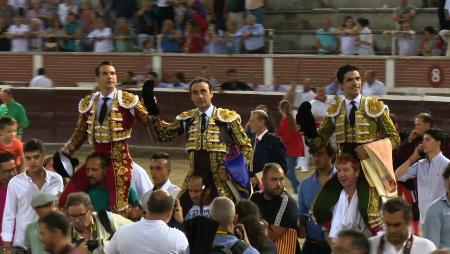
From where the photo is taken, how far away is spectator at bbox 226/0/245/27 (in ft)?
72.5

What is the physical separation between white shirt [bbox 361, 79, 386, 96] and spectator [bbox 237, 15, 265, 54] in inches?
101

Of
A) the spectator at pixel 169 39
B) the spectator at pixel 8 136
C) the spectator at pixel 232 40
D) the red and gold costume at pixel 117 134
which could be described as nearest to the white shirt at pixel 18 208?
the red and gold costume at pixel 117 134

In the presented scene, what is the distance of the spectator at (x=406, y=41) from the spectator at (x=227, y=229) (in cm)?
1248

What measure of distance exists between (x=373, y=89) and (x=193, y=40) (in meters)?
3.81

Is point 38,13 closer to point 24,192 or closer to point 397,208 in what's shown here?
point 24,192

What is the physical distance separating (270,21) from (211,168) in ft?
44.9

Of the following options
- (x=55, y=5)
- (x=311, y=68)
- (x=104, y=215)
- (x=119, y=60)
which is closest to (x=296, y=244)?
(x=104, y=215)

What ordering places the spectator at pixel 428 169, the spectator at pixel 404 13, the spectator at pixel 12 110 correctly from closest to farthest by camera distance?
the spectator at pixel 428 169 → the spectator at pixel 12 110 → the spectator at pixel 404 13

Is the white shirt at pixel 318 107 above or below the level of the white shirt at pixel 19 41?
below

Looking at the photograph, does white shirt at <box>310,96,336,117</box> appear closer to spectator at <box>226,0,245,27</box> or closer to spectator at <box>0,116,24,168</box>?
spectator at <box>226,0,245,27</box>

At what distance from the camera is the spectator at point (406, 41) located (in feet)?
65.0

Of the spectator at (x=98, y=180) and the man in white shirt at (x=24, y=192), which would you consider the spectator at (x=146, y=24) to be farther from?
the man in white shirt at (x=24, y=192)

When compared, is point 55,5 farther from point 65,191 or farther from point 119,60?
point 65,191

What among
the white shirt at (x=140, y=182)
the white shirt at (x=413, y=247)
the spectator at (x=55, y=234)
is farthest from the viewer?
the white shirt at (x=140, y=182)
